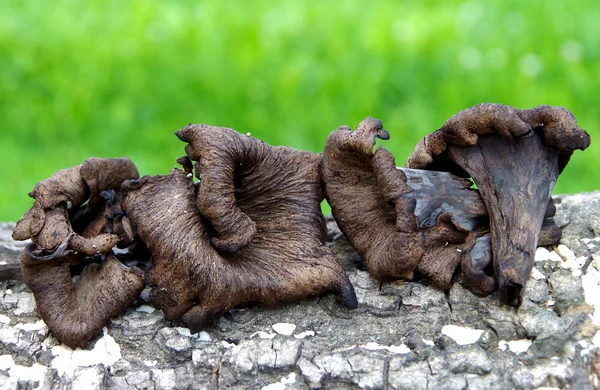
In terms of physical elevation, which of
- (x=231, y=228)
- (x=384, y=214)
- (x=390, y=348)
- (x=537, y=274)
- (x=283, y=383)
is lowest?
(x=283, y=383)

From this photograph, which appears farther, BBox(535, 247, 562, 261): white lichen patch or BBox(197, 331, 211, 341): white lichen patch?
BBox(535, 247, 562, 261): white lichen patch

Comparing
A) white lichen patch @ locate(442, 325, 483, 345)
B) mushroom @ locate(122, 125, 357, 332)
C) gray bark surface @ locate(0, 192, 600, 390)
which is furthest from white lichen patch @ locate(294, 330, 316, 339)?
white lichen patch @ locate(442, 325, 483, 345)

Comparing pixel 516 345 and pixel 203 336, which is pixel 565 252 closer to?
pixel 516 345

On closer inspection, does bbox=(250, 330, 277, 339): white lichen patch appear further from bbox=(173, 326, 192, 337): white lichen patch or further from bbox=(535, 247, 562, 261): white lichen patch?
bbox=(535, 247, 562, 261): white lichen patch

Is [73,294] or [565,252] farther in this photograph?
[565,252]

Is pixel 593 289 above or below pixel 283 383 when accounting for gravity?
above

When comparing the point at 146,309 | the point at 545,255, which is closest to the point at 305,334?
the point at 146,309

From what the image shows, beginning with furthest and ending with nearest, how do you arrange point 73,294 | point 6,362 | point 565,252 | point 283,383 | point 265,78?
1. point 265,78
2. point 565,252
3. point 73,294
4. point 6,362
5. point 283,383

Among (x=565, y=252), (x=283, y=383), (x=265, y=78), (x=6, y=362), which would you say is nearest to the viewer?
(x=283, y=383)

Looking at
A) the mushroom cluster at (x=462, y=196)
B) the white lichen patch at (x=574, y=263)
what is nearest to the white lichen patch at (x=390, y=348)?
the mushroom cluster at (x=462, y=196)
